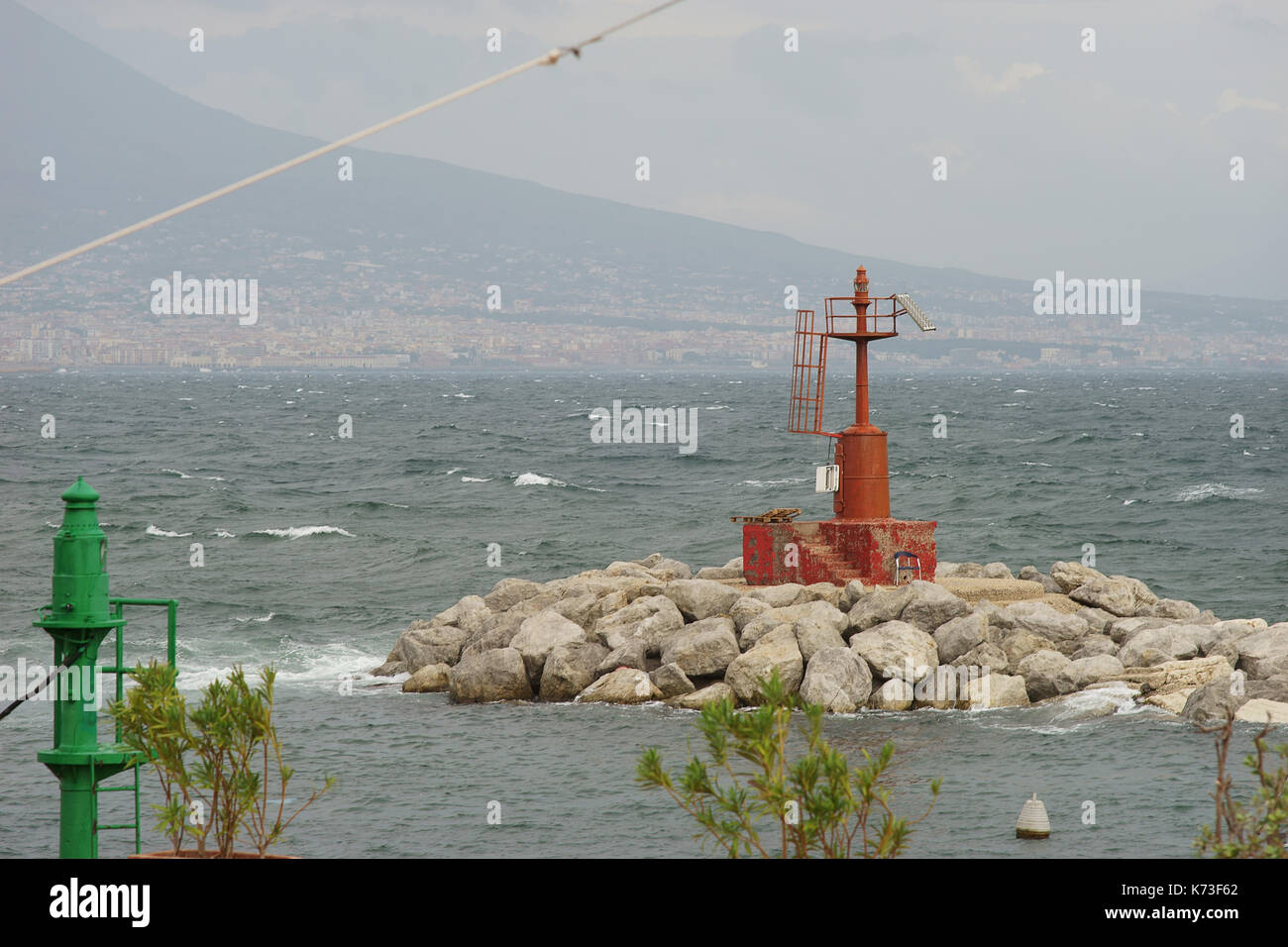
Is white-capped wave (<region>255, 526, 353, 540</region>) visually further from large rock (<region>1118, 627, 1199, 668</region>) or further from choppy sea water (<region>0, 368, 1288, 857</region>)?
large rock (<region>1118, 627, 1199, 668</region>)

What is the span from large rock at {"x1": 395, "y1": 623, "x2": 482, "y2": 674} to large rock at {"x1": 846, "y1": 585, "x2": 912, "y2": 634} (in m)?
6.92

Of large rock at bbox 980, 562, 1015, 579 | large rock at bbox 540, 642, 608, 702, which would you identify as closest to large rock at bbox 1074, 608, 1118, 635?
large rock at bbox 980, 562, 1015, 579

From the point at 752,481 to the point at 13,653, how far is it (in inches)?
1553

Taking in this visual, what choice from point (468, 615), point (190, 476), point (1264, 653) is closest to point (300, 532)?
point (190, 476)

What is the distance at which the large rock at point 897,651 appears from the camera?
839 inches

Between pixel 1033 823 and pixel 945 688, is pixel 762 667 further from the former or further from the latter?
pixel 1033 823

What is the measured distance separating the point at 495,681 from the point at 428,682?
1739 mm

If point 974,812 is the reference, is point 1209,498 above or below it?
above

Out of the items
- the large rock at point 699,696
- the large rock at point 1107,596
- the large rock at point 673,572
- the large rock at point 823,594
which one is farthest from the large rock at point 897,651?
the large rock at point 673,572

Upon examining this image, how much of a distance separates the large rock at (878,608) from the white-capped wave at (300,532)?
2614cm

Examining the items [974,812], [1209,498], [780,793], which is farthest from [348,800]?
[1209,498]

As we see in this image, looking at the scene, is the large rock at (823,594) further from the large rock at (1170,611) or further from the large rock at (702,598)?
the large rock at (1170,611)

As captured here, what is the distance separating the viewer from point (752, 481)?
63.3m
